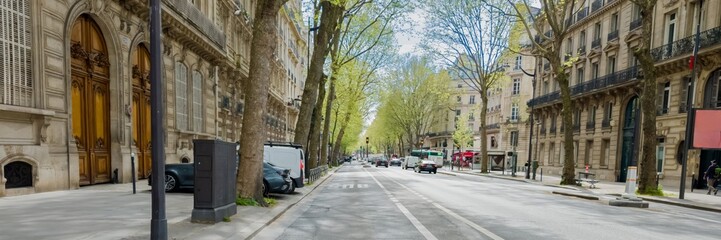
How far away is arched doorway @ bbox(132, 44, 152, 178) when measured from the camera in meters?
14.0

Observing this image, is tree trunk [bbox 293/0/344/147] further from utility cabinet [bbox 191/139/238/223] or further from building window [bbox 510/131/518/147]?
building window [bbox 510/131/518/147]

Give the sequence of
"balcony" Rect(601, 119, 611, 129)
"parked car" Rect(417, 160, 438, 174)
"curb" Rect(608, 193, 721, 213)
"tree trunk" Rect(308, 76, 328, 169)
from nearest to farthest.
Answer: "curb" Rect(608, 193, 721, 213) → "tree trunk" Rect(308, 76, 328, 169) → "balcony" Rect(601, 119, 611, 129) → "parked car" Rect(417, 160, 438, 174)

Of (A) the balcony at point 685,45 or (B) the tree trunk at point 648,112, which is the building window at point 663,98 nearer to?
(A) the balcony at point 685,45

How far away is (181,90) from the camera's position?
17453 millimetres

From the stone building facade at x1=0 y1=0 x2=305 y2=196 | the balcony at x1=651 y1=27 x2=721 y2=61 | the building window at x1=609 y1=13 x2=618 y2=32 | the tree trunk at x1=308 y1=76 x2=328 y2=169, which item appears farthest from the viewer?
the building window at x1=609 y1=13 x2=618 y2=32

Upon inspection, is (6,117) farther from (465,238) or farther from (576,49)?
(576,49)

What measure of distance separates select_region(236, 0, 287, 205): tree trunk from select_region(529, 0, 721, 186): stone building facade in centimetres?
1317

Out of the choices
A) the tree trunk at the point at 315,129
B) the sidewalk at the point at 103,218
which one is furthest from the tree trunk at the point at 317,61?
the sidewalk at the point at 103,218

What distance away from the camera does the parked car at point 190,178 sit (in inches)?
436

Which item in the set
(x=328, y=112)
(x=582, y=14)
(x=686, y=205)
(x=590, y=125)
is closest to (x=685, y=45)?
(x=590, y=125)

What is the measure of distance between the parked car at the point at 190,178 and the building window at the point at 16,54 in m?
3.59

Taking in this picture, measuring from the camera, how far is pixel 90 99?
11.6m

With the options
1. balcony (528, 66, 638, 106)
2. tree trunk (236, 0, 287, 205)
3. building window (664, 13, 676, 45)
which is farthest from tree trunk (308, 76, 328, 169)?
building window (664, 13, 676, 45)

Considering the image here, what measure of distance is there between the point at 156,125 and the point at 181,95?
13903 mm
